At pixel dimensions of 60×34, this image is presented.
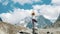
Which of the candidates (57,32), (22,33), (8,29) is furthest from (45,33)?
(8,29)

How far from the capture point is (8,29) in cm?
7644

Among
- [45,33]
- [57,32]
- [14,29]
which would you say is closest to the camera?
[14,29]

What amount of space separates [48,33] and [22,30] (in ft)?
136

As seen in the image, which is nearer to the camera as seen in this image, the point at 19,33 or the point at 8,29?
the point at 8,29

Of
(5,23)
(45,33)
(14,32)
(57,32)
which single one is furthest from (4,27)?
(57,32)

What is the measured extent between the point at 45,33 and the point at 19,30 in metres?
40.3

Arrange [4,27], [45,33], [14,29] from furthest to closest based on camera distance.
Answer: [45,33] → [14,29] → [4,27]

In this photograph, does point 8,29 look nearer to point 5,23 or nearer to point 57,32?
point 5,23

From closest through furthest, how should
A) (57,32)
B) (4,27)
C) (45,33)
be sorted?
(4,27)
(45,33)
(57,32)

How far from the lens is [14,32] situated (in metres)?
80.2

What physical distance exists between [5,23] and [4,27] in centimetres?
160

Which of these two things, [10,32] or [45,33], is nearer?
[10,32]

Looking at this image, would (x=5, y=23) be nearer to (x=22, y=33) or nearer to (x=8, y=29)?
(x=8, y=29)

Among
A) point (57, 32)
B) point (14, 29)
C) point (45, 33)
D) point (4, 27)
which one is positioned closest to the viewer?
point (4, 27)
